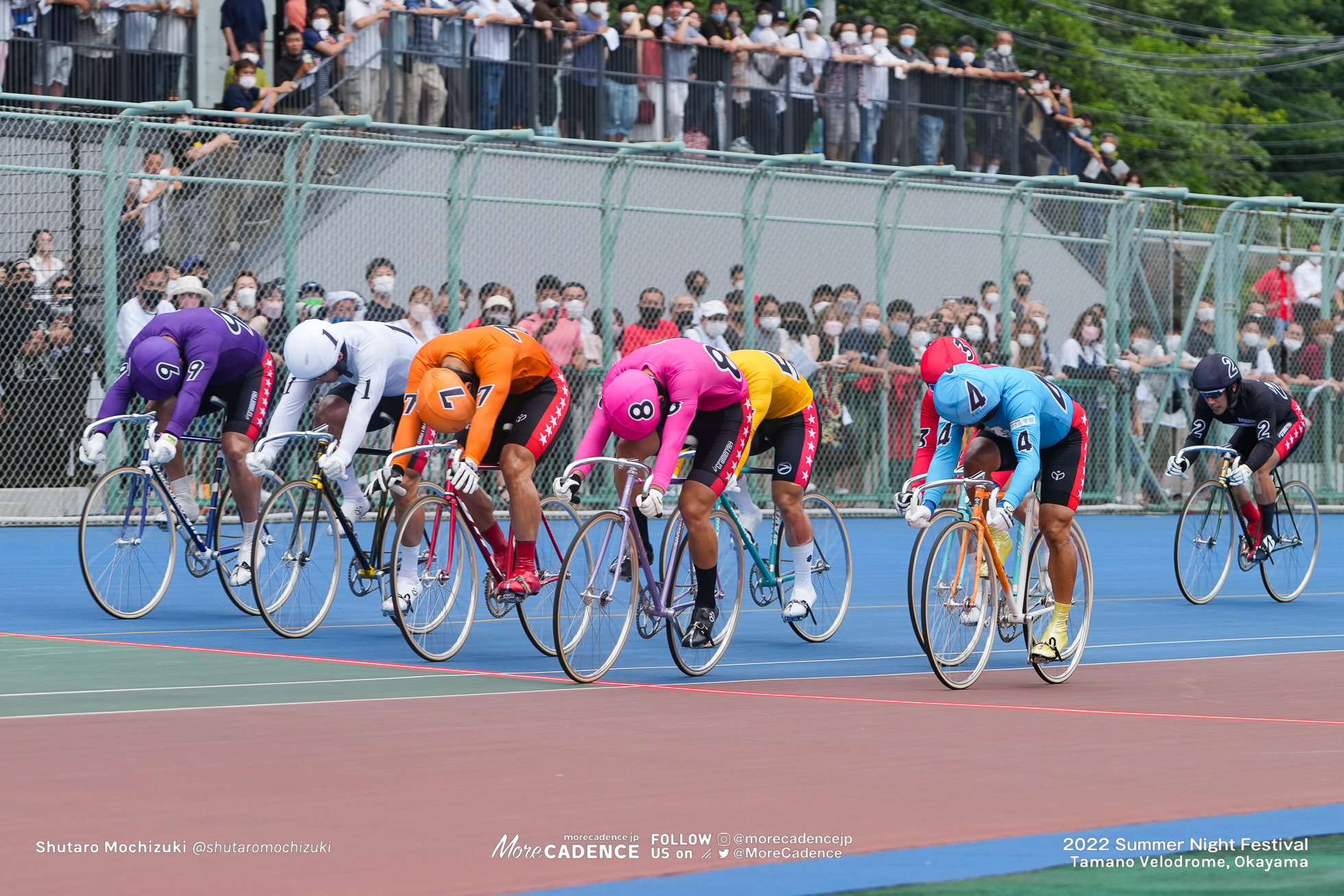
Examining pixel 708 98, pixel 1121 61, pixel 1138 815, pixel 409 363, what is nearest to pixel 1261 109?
pixel 1121 61

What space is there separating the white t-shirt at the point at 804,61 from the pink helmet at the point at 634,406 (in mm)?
14655

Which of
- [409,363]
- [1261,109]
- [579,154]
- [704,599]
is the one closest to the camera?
[704,599]

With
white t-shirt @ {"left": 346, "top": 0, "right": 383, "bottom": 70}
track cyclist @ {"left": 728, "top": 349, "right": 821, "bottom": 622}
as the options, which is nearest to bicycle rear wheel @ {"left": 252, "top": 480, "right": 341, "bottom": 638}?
track cyclist @ {"left": 728, "top": 349, "right": 821, "bottom": 622}

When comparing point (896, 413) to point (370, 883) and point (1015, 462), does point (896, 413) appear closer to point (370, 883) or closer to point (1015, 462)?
point (1015, 462)

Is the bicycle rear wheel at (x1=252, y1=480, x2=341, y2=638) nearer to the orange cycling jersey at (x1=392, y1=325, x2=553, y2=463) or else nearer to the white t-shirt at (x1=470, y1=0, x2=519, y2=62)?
the orange cycling jersey at (x1=392, y1=325, x2=553, y2=463)

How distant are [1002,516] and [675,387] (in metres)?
1.65

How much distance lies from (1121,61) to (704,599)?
35748mm

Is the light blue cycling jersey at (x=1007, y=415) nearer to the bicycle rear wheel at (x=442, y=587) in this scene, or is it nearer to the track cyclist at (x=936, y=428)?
the track cyclist at (x=936, y=428)

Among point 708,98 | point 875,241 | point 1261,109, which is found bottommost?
point 875,241

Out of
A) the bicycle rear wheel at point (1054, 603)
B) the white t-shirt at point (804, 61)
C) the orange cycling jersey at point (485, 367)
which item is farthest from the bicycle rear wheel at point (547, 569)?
the white t-shirt at point (804, 61)

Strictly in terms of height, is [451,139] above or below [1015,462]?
above

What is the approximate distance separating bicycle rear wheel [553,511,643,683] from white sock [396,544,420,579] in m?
1.09

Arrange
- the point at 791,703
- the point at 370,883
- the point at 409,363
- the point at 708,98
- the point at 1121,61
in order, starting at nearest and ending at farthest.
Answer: the point at 370,883 → the point at 791,703 → the point at 409,363 → the point at 708,98 → the point at 1121,61

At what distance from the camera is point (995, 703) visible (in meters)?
9.29
